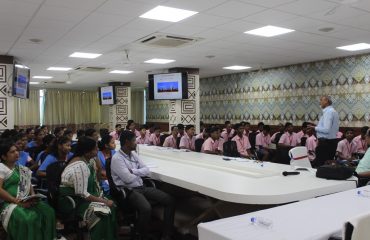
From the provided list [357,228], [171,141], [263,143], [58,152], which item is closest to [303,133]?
[263,143]

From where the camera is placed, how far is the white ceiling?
4.18 m

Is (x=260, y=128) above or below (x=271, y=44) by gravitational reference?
below

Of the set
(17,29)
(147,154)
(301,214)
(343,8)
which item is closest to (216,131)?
(147,154)

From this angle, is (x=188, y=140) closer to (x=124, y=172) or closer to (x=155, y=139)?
(x=155, y=139)

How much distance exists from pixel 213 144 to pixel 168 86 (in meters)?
2.87

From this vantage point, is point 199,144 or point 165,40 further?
point 199,144

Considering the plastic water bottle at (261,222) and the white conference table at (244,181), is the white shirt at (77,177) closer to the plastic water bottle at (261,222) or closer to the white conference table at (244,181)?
the white conference table at (244,181)

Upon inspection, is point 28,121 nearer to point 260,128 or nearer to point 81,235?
point 260,128

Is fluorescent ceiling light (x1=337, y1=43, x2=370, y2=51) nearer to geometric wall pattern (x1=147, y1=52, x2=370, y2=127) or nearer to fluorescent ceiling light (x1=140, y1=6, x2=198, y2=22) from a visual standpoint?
geometric wall pattern (x1=147, y1=52, x2=370, y2=127)

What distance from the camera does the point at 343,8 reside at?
436cm

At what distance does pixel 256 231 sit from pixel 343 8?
3514mm

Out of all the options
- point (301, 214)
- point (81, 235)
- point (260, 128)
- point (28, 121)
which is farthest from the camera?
point (28, 121)

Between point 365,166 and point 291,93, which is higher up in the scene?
point 291,93

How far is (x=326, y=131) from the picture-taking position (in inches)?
213
